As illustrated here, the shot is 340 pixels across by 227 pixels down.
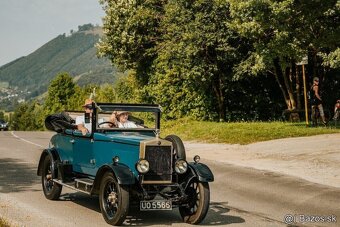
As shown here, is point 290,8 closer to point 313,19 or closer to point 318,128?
point 313,19

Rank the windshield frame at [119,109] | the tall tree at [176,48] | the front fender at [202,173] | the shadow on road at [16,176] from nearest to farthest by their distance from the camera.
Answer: the front fender at [202,173] → the windshield frame at [119,109] → the shadow on road at [16,176] → the tall tree at [176,48]

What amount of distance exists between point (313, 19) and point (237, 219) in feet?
42.2

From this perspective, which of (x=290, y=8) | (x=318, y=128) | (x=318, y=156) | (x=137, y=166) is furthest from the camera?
(x=318, y=128)

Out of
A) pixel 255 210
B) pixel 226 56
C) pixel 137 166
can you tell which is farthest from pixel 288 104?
pixel 137 166

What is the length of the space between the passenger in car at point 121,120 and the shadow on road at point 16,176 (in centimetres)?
328

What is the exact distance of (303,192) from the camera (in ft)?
37.7

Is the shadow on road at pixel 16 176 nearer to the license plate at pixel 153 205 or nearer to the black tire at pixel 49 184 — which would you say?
the black tire at pixel 49 184

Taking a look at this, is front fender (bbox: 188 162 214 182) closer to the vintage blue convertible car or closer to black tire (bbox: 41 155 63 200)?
the vintage blue convertible car

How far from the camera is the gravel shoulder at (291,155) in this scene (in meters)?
14.2

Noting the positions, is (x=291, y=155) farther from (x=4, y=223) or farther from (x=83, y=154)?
(x=4, y=223)

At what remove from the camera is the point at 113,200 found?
8.09 metres

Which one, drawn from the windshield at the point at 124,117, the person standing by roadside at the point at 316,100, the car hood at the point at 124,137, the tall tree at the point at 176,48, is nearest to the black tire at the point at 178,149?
the car hood at the point at 124,137

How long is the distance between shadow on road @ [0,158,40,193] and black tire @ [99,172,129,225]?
3.75 metres

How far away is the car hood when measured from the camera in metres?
8.41
